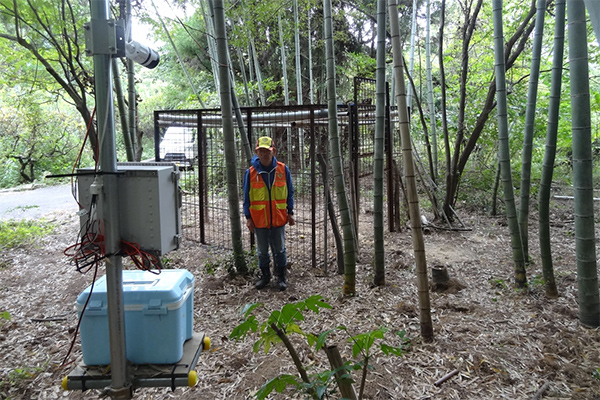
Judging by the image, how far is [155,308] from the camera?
1.89 m

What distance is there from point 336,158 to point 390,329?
1.51 metres

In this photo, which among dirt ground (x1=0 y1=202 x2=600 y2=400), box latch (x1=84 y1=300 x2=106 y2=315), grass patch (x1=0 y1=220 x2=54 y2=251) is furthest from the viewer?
grass patch (x1=0 y1=220 x2=54 y2=251)

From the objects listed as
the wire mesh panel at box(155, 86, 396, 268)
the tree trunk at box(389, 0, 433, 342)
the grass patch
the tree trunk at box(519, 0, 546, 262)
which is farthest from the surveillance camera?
the grass patch

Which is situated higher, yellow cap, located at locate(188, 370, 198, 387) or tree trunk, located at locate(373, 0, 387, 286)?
tree trunk, located at locate(373, 0, 387, 286)

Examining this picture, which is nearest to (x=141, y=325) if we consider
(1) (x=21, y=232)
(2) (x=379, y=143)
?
(2) (x=379, y=143)

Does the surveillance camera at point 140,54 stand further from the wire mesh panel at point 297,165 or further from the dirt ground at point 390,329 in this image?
the wire mesh panel at point 297,165

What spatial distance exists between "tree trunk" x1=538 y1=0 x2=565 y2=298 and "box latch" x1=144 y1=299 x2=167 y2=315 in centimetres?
311

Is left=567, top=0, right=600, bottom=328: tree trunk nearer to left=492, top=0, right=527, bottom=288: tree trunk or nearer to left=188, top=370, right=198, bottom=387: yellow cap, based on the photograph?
left=492, top=0, right=527, bottom=288: tree trunk

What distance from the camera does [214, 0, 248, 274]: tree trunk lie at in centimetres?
352

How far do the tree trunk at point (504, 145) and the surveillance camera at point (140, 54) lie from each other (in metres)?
2.87

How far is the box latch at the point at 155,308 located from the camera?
1.88m

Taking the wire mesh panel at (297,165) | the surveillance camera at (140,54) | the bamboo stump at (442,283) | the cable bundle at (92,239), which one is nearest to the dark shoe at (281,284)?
the wire mesh panel at (297,165)

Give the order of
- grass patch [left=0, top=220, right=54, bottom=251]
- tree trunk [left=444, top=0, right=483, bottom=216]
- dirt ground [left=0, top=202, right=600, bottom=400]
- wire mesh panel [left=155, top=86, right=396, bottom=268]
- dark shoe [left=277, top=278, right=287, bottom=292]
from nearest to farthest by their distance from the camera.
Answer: dirt ground [left=0, top=202, right=600, bottom=400] < dark shoe [left=277, top=278, right=287, bottom=292] < wire mesh panel [left=155, top=86, right=396, bottom=268] < tree trunk [left=444, top=0, right=483, bottom=216] < grass patch [left=0, top=220, right=54, bottom=251]

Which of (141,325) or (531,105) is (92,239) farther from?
(531,105)
